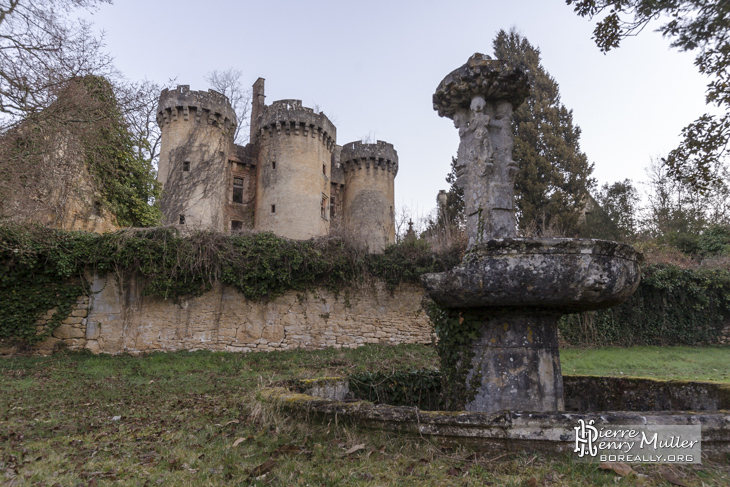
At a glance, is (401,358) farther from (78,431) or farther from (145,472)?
(145,472)

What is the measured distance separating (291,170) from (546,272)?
70.8 feet

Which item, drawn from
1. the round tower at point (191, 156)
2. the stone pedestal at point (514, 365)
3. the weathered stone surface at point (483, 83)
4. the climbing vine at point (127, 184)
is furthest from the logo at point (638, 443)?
the round tower at point (191, 156)

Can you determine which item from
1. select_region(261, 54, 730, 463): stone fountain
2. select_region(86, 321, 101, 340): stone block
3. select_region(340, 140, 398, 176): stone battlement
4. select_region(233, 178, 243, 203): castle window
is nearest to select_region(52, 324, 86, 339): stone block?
select_region(86, 321, 101, 340): stone block

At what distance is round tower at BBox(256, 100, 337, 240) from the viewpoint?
76.5ft

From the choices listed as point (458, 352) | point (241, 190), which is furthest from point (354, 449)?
point (241, 190)

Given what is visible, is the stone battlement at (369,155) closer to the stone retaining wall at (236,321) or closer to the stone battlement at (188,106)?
the stone battlement at (188,106)

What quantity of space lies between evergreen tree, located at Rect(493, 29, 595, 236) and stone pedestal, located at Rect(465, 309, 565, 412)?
61.2 ft

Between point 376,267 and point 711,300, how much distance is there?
40.1ft

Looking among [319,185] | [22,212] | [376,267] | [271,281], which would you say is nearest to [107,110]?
[22,212]

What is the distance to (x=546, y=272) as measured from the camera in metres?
3.12

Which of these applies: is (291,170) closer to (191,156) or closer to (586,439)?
(191,156)

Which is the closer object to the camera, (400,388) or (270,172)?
(400,388)

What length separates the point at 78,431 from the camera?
4660mm

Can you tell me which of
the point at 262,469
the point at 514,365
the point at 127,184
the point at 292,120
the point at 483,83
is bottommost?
the point at 262,469
